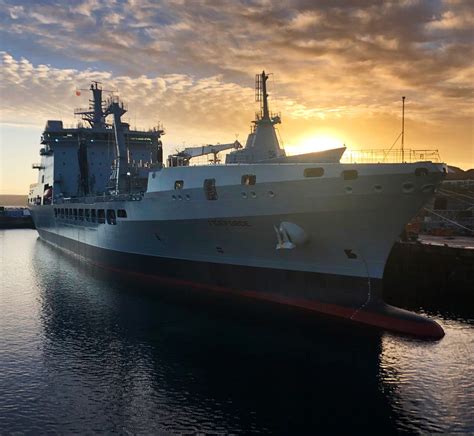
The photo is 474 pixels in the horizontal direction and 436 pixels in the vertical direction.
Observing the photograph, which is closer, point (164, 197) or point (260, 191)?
point (260, 191)

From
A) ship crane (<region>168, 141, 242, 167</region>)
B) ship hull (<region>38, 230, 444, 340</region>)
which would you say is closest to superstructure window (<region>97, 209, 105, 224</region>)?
ship hull (<region>38, 230, 444, 340</region>)

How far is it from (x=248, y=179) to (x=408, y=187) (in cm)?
759

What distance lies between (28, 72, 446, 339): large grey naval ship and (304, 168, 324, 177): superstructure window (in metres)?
0.05

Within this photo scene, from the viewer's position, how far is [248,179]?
21.2 m

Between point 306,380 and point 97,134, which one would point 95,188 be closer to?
point 97,134

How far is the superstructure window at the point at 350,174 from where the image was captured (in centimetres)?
1877

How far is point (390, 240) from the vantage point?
18.9 metres

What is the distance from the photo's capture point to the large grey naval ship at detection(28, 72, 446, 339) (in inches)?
738

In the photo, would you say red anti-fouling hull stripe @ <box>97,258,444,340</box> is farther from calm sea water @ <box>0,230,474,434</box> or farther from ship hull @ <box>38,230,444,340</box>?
calm sea water @ <box>0,230,474,434</box>

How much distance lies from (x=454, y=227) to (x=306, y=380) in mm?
35475

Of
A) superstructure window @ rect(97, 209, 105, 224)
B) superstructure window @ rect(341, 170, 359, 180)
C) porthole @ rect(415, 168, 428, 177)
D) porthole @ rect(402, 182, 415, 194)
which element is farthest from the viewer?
superstructure window @ rect(97, 209, 105, 224)

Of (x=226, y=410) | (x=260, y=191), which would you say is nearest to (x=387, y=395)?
(x=226, y=410)

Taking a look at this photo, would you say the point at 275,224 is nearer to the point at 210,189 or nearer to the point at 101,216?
the point at 210,189

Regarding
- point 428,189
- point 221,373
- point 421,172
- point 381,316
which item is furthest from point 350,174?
point 221,373
